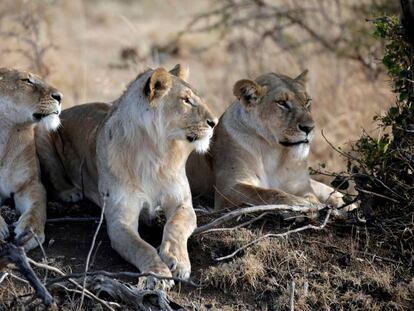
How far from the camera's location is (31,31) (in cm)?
934

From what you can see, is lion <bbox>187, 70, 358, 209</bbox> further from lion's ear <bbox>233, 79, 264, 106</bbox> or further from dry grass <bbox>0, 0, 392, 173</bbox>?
dry grass <bbox>0, 0, 392, 173</bbox>

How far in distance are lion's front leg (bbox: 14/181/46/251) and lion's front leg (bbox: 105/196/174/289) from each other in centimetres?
42

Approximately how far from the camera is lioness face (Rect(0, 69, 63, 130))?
5676mm

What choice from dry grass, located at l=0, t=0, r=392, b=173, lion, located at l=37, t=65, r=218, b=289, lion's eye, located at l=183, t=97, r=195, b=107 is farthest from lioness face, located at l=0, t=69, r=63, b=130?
dry grass, located at l=0, t=0, r=392, b=173

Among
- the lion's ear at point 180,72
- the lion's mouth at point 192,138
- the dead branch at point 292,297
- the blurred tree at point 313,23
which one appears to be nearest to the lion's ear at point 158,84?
the lion's mouth at point 192,138

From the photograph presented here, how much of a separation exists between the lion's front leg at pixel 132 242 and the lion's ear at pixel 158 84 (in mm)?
615

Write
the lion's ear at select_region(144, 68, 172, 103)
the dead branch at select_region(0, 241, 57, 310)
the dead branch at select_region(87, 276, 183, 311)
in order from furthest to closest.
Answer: the lion's ear at select_region(144, 68, 172, 103) < the dead branch at select_region(87, 276, 183, 311) < the dead branch at select_region(0, 241, 57, 310)

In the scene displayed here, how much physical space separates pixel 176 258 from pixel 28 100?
1538 mm

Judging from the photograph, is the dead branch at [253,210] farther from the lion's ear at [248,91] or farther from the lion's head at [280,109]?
the lion's ear at [248,91]

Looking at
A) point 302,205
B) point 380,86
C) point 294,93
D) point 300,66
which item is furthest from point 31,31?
point 302,205

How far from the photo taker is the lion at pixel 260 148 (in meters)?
5.93

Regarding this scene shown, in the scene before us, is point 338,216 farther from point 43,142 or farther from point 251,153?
point 43,142

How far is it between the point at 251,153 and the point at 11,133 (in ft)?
5.15

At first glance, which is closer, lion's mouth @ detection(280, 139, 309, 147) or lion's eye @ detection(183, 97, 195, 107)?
lion's eye @ detection(183, 97, 195, 107)
